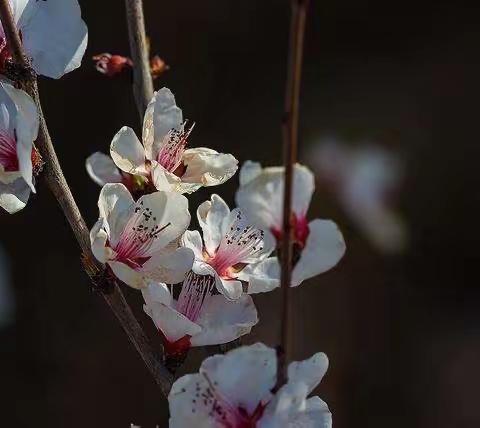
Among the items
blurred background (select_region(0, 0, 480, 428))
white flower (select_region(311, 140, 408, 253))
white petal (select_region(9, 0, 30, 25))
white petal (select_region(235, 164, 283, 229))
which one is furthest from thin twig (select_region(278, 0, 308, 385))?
white flower (select_region(311, 140, 408, 253))

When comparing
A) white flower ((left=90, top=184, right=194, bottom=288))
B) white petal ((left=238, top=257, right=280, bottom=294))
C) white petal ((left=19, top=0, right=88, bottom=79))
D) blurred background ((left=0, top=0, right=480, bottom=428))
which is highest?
white petal ((left=19, top=0, right=88, bottom=79))

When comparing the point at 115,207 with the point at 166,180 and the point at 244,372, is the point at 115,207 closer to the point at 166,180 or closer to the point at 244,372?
the point at 166,180

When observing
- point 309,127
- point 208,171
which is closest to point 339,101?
point 309,127

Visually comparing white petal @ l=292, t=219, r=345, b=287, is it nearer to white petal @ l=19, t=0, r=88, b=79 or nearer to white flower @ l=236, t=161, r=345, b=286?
white flower @ l=236, t=161, r=345, b=286

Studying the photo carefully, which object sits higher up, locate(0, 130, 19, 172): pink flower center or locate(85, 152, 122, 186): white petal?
locate(0, 130, 19, 172): pink flower center

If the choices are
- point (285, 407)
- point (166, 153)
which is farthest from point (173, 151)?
point (285, 407)

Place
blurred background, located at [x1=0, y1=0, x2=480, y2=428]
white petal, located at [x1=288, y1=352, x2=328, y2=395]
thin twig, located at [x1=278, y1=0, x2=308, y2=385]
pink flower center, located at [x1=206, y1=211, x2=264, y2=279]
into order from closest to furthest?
thin twig, located at [x1=278, y1=0, x2=308, y2=385]
white petal, located at [x1=288, y1=352, x2=328, y2=395]
pink flower center, located at [x1=206, y1=211, x2=264, y2=279]
blurred background, located at [x1=0, y1=0, x2=480, y2=428]
